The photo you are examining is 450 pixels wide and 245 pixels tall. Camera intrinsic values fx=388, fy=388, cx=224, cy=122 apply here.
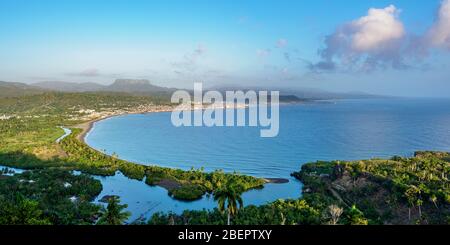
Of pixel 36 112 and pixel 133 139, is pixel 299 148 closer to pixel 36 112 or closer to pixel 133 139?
pixel 133 139

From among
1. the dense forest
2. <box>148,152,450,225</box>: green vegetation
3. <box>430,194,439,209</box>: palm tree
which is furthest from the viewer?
<box>430,194,439,209</box>: palm tree

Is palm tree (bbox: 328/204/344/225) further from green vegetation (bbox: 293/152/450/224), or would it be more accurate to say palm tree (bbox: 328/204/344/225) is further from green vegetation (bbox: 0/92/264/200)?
green vegetation (bbox: 0/92/264/200)

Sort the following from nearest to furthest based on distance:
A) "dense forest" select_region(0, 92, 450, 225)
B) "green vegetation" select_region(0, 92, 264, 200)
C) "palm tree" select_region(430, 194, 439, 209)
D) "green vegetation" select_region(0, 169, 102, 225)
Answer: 1. "dense forest" select_region(0, 92, 450, 225)
2. "green vegetation" select_region(0, 169, 102, 225)
3. "palm tree" select_region(430, 194, 439, 209)
4. "green vegetation" select_region(0, 92, 264, 200)

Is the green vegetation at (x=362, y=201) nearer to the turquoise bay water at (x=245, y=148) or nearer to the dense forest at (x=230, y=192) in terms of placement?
the dense forest at (x=230, y=192)

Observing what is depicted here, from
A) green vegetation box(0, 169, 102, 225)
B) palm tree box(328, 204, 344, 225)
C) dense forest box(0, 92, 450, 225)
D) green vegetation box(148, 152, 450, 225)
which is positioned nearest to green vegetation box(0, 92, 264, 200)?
dense forest box(0, 92, 450, 225)

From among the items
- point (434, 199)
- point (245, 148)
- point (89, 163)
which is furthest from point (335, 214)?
point (245, 148)

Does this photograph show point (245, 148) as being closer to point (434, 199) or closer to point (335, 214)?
point (434, 199)
